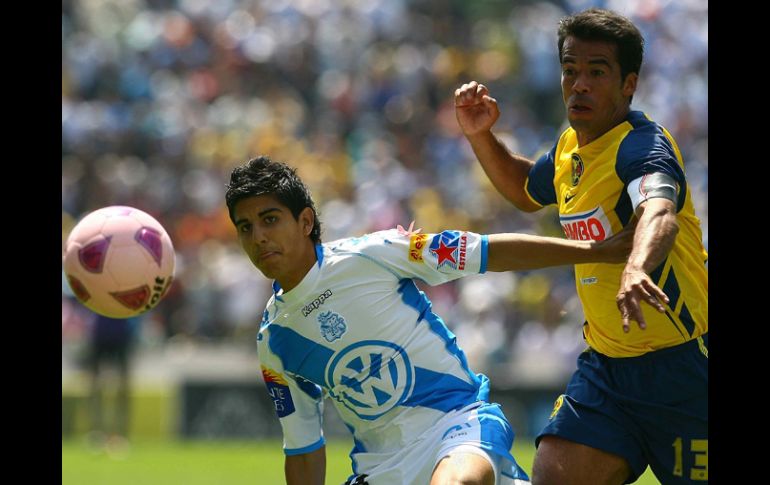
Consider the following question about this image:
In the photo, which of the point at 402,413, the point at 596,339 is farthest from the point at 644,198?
the point at 402,413

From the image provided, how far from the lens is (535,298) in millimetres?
17078

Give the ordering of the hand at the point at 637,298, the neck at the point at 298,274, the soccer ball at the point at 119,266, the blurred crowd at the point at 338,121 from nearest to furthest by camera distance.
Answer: the hand at the point at 637,298
the neck at the point at 298,274
the soccer ball at the point at 119,266
the blurred crowd at the point at 338,121

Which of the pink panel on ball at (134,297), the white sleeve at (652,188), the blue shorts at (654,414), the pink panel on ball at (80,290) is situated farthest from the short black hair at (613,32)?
the pink panel on ball at (80,290)

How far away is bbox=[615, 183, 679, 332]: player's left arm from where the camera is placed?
4.77 meters

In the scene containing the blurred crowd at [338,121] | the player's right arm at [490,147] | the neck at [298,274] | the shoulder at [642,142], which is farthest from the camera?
the blurred crowd at [338,121]

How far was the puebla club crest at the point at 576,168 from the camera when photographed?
6020 mm

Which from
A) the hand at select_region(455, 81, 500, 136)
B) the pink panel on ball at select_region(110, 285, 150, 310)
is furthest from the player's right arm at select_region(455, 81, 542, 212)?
the pink panel on ball at select_region(110, 285, 150, 310)

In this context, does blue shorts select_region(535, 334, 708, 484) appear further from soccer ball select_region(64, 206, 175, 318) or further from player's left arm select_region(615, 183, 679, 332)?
soccer ball select_region(64, 206, 175, 318)

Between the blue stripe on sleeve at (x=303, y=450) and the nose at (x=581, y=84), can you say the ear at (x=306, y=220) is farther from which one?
the nose at (x=581, y=84)

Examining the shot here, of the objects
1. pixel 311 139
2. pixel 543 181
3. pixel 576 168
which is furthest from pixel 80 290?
pixel 311 139

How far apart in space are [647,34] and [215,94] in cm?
718

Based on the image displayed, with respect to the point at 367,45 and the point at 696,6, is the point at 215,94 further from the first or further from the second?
the point at 696,6

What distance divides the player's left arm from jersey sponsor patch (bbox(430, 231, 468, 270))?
0.89 meters

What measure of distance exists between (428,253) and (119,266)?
1.62 meters
